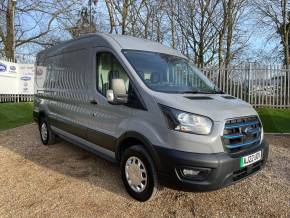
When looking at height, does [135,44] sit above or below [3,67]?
below

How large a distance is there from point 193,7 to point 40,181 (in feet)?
70.5

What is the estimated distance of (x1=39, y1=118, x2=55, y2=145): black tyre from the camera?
7329mm

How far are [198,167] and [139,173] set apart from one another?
937 millimetres

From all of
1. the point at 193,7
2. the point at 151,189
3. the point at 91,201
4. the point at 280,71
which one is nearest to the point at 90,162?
the point at 91,201

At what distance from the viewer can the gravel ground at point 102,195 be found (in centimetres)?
393

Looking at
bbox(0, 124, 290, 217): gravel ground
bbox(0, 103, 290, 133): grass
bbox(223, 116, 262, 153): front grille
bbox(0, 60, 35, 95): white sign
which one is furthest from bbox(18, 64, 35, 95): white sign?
bbox(223, 116, 262, 153): front grille

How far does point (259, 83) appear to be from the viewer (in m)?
13.6

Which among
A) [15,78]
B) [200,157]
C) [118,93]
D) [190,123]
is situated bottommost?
[200,157]

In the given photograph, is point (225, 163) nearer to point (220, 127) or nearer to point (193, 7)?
point (220, 127)

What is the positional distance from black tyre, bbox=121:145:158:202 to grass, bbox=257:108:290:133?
676 centimetres

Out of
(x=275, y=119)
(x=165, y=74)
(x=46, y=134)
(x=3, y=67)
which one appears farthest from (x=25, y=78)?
(x=165, y=74)

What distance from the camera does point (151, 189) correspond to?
13.0ft

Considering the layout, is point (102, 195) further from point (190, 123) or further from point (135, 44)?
point (135, 44)

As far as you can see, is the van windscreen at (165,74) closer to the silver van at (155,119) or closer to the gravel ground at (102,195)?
the silver van at (155,119)
